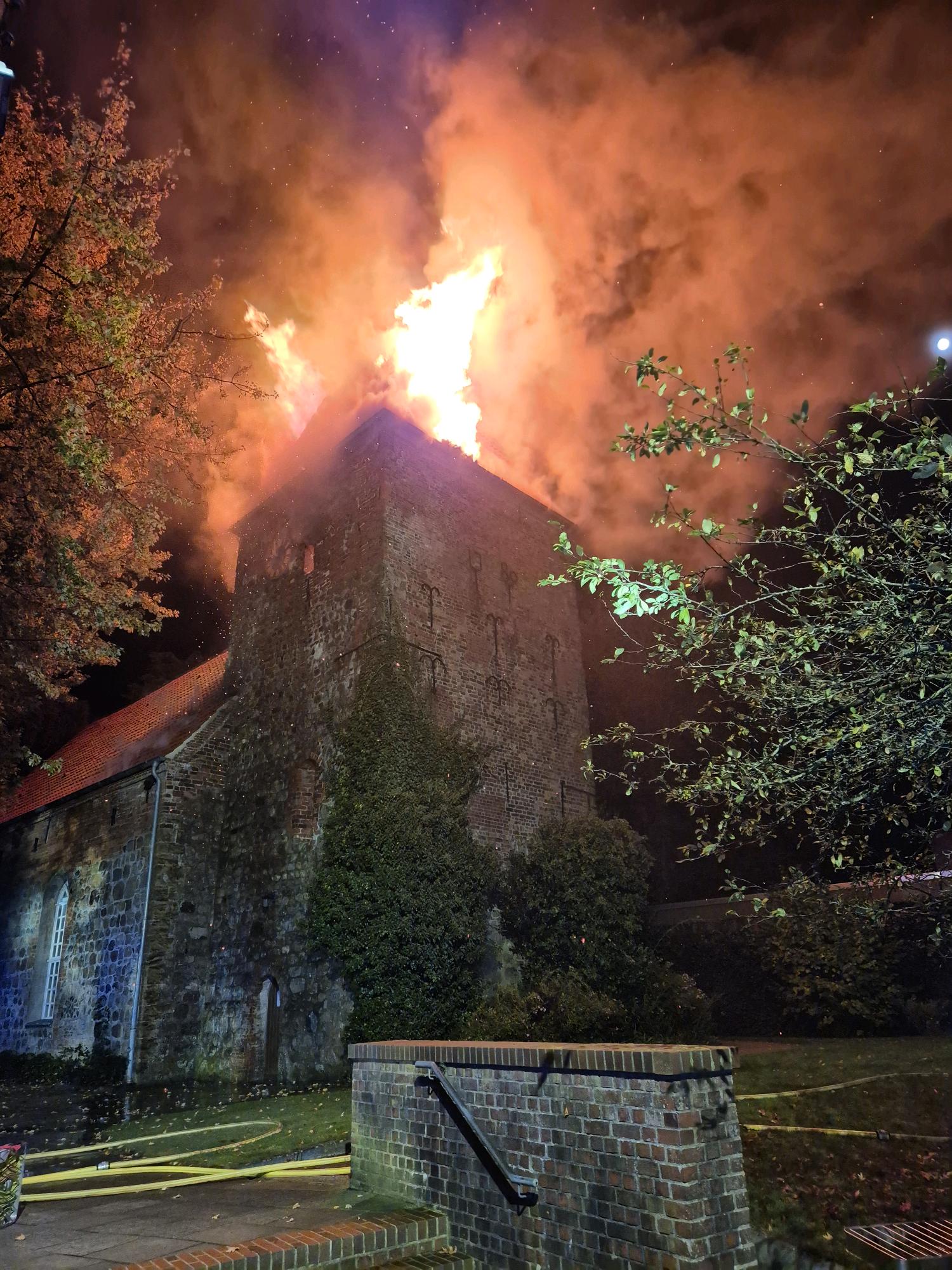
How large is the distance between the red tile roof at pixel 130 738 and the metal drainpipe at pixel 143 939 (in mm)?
1041

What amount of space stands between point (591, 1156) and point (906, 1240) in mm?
1775

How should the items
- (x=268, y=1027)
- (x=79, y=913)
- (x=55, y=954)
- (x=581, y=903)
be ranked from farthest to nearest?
1. (x=55, y=954)
2. (x=79, y=913)
3. (x=268, y=1027)
4. (x=581, y=903)

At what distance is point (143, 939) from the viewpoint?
16.3m

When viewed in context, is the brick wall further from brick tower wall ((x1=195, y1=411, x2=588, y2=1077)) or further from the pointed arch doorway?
the pointed arch doorway

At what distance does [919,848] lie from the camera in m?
7.57

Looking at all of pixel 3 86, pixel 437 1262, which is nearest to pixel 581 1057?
pixel 437 1262

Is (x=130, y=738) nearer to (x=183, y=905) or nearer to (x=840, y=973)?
(x=183, y=905)

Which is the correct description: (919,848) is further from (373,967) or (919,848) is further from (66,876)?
(66,876)

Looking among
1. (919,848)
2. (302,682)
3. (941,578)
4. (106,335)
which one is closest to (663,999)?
(919,848)

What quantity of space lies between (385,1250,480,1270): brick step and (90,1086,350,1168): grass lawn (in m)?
3.74

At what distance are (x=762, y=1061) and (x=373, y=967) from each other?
6.15 m

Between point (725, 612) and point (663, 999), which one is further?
point (663, 999)

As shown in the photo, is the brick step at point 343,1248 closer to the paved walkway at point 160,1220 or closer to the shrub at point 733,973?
the paved walkway at point 160,1220

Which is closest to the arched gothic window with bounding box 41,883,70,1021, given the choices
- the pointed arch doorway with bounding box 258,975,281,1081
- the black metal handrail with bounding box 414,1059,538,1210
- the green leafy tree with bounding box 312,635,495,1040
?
the pointed arch doorway with bounding box 258,975,281,1081
